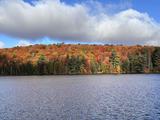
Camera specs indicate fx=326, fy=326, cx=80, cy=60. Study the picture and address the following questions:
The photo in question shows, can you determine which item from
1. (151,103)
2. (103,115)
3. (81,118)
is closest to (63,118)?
(81,118)

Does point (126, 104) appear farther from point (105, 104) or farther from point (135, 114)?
point (135, 114)

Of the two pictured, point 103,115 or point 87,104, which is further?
point 87,104

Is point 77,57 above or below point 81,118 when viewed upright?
above

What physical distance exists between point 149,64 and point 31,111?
510 ft

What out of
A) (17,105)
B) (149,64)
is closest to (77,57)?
(149,64)

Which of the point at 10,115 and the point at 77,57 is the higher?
the point at 77,57

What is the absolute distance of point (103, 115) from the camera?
Result: 40156 millimetres

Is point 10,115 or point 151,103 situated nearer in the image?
point 10,115

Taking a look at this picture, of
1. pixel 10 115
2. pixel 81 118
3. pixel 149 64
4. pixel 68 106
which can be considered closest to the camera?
pixel 81 118

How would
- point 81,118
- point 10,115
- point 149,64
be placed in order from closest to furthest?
point 81,118 < point 10,115 < point 149,64

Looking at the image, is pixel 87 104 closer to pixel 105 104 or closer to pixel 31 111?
pixel 105 104

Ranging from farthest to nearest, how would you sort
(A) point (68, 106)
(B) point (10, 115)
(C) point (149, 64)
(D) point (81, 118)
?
(C) point (149, 64) → (A) point (68, 106) → (B) point (10, 115) → (D) point (81, 118)

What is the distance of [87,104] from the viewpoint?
164 ft

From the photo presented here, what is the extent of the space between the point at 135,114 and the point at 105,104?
31.7 ft
